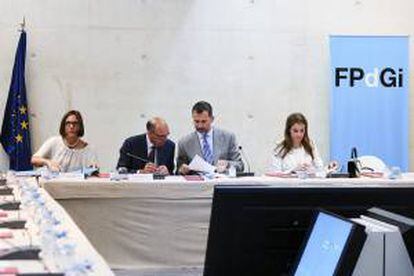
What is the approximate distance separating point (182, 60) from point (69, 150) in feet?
7.13

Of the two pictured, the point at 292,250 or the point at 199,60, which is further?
the point at 199,60

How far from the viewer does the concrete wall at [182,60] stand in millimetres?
6957

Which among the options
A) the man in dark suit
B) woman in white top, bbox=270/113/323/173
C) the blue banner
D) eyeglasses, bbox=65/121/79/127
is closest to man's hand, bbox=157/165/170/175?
the man in dark suit

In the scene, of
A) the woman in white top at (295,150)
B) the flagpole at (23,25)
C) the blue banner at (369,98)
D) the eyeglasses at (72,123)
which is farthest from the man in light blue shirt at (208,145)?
the flagpole at (23,25)

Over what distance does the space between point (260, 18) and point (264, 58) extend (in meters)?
0.42

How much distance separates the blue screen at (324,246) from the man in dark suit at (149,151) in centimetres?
383

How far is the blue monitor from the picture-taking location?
147 cm

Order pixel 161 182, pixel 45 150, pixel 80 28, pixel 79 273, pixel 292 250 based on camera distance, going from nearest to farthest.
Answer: pixel 79 273
pixel 292 250
pixel 161 182
pixel 45 150
pixel 80 28

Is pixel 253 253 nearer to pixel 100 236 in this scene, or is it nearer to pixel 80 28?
pixel 100 236

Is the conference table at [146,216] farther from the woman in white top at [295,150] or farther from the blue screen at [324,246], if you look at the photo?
the blue screen at [324,246]

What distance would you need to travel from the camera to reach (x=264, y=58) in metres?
7.29

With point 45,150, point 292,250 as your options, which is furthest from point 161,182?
point 292,250

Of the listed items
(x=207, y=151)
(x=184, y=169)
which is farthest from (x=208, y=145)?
(x=184, y=169)

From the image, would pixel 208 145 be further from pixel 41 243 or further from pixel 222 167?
pixel 41 243
